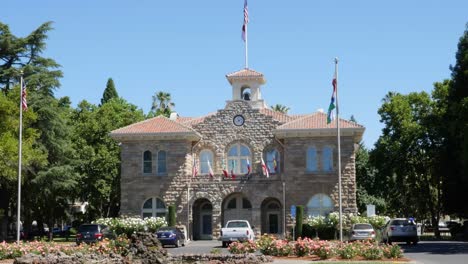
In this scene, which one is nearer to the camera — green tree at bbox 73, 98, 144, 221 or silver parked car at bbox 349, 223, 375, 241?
silver parked car at bbox 349, 223, 375, 241

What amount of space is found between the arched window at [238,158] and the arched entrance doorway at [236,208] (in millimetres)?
2022

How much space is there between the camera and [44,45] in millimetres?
51688

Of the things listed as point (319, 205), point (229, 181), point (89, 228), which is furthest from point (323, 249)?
point (229, 181)

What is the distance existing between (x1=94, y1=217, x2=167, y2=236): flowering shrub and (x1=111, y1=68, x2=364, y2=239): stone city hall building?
7.29 ft

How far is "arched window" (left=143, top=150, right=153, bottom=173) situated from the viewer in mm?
50750

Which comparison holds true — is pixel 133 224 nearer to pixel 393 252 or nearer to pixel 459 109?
pixel 459 109

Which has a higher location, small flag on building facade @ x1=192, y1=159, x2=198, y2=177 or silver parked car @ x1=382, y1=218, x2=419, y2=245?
small flag on building facade @ x1=192, y1=159, x2=198, y2=177

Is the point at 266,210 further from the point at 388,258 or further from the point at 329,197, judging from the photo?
the point at 388,258

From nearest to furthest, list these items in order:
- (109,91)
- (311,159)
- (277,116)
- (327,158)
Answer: (327,158)
(311,159)
(277,116)
(109,91)

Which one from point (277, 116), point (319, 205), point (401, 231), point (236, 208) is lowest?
point (401, 231)

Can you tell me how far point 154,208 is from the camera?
5050 centimetres

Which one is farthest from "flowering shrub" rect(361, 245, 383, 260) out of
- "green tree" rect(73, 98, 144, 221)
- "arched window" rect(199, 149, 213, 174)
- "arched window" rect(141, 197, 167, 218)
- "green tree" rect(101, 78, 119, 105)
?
"green tree" rect(101, 78, 119, 105)

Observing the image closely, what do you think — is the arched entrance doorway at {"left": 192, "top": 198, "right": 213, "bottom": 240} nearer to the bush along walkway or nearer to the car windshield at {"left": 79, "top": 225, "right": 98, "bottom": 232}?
the car windshield at {"left": 79, "top": 225, "right": 98, "bottom": 232}

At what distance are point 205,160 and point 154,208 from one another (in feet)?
17.8
